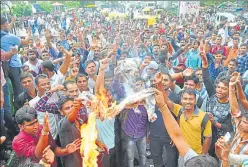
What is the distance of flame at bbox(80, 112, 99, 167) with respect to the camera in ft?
11.5

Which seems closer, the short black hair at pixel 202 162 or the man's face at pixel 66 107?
the short black hair at pixel 202 162

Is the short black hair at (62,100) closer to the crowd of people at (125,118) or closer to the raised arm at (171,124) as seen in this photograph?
the crowd of people at (125,118)

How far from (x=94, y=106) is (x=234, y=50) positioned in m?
5.88

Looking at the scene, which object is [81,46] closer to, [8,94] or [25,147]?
[8,94]

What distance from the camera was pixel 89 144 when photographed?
140 inches

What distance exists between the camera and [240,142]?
3.60 metres

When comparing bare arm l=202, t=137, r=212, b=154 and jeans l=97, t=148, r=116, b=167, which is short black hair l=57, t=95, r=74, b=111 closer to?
jeans l=97, t=148, r=116, b=167

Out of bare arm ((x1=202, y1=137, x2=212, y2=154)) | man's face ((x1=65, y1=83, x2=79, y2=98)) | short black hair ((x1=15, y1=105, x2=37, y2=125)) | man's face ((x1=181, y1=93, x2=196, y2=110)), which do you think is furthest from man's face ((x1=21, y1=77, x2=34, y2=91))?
bare arm ((x1=202, y1=137, x2=212, y2=154))

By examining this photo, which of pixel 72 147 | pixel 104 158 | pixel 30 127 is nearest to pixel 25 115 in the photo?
pixel 30 127

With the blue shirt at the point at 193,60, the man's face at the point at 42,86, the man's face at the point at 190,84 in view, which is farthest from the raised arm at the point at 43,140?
the blue shirt at the point at 193,60

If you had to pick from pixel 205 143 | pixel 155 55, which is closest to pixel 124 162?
pixel 205 143

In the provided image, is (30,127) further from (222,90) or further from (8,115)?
(222,90)

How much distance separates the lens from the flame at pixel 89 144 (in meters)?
3.51

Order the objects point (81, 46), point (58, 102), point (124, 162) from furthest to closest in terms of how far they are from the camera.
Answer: point (81, 46) → point (124, 162) → point (58, 102)
